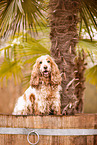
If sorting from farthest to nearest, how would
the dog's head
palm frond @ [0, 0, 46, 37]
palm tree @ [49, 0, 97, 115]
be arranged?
palm tree @ [49, 0, 97, 115] → the dog's head → palm frond @ [0, 0, 46, 37]

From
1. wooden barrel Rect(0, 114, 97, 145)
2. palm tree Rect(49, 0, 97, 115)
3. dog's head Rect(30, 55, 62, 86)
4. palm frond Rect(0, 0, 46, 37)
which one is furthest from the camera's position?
palm tree Rect(49, 0, 97, 115)

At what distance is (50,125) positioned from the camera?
1.84m

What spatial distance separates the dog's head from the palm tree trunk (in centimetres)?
17

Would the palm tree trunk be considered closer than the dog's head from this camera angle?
No

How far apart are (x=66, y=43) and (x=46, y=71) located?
0.47 metres

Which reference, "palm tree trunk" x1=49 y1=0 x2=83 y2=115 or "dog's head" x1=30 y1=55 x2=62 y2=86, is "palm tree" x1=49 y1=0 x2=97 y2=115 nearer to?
"palm tree trunk" x1=49 y1=0 x2=83 y2=115

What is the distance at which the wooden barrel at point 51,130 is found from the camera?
1831mm

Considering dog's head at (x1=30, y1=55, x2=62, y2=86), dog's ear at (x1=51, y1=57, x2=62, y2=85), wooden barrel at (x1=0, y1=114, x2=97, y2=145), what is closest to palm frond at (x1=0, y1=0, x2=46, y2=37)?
dog's head at (x1=30, y1=55, x2=62, y2=86)

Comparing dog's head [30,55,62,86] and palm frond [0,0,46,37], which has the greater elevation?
palm frond [0,0,46,37]

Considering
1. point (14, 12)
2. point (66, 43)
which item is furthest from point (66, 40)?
point (14, 12)

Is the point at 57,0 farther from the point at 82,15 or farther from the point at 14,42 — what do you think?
the point at 14,42

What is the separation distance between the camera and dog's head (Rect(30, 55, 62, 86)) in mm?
2371

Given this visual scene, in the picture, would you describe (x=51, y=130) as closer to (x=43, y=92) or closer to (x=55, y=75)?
(x=43, y=92)

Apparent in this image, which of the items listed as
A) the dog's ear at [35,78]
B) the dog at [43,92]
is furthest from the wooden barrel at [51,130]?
the dog's ear at [35,78]
